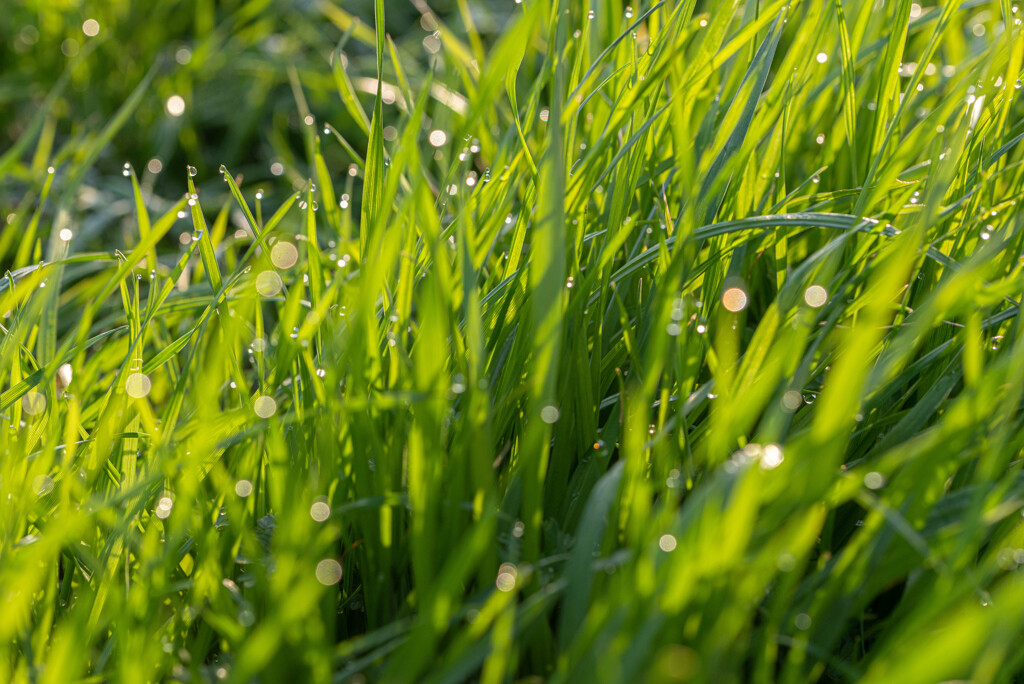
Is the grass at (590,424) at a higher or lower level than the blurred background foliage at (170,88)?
higher

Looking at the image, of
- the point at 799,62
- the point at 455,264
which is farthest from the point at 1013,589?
the point at 799,62

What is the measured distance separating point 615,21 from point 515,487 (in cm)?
56

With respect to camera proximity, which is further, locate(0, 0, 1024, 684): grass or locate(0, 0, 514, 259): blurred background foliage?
locate(0, 0, 514, 259): blurred background foliage

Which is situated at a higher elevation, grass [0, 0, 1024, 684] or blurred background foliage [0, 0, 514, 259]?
grass [0, 0, 1024, 684]

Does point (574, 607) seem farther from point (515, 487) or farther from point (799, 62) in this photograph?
point (799, 62)

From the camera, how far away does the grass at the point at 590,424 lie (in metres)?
0.47

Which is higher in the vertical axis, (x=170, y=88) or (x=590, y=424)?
(x=590, y=424)

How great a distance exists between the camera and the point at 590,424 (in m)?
0.68

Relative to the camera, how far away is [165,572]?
570 mm

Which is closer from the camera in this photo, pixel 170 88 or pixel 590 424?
pixel 590 424

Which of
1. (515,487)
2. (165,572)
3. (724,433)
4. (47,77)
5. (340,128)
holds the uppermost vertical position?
(724,433)

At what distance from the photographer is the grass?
0.47m

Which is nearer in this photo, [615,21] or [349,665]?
[349,665]

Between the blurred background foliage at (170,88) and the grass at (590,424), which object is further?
the blurred background foliage at (170,88)
